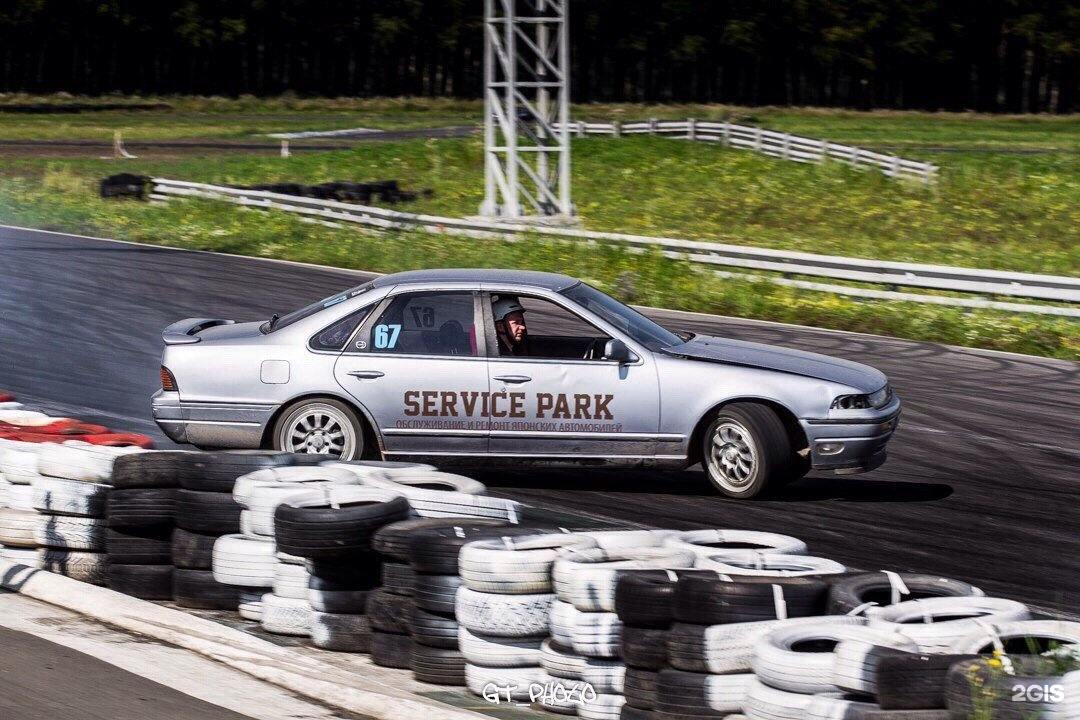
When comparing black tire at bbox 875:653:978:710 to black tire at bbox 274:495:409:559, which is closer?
black tire at bbox 875:653:978:710

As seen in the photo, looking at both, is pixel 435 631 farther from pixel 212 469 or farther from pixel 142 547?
pixel 142 547

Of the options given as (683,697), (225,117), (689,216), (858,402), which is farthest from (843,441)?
(225,117)

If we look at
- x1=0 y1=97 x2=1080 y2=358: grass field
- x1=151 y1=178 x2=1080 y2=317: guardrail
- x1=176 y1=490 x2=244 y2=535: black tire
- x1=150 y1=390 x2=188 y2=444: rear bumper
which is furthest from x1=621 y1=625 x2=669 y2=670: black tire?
x1=151 y1=178 x2=1080 y2=317: guardrail

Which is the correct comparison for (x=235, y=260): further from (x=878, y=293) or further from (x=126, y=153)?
(x=126, y=153)

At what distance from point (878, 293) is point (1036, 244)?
9.57 m

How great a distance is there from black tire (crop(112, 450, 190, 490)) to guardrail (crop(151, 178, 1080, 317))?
1225 cm

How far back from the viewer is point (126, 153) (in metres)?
41.8

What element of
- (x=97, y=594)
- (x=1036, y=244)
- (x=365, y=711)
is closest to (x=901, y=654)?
(x=365, y=711)

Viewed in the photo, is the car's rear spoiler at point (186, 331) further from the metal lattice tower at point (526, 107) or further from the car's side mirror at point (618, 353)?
the metal lattice tower at point (526, 107)

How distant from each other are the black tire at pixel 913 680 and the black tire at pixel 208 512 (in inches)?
136

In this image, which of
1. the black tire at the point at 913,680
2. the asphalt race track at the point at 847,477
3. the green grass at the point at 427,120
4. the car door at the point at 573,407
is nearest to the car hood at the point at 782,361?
the car door at the point at 573,407

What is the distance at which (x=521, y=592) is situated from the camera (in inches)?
217

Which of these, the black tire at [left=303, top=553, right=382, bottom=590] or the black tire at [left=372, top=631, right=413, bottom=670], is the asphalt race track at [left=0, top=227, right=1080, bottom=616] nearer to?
the black tire at [left=303, top=553, right=382, bottom=590]

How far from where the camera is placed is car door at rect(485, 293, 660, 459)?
8.68m
